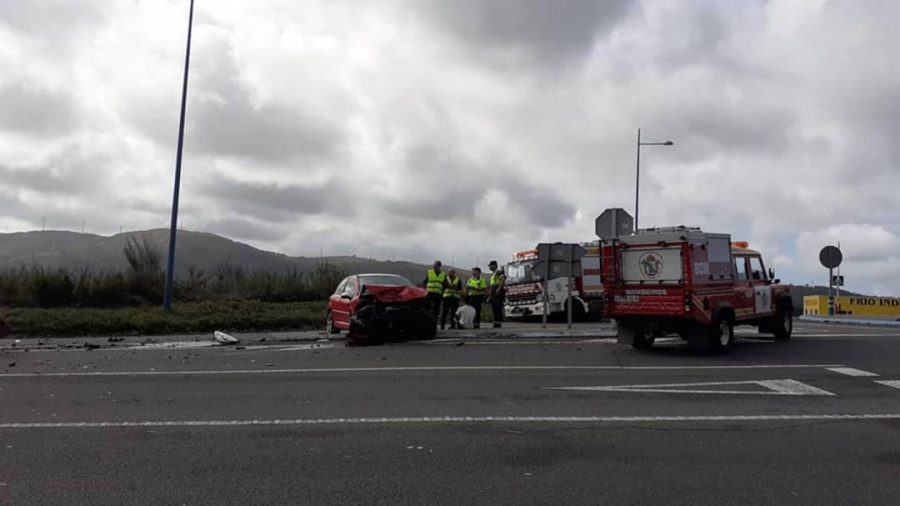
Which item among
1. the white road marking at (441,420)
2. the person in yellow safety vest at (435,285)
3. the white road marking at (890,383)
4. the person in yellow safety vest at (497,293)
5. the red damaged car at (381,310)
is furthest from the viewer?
the person in yellow safety vest at (497,293)

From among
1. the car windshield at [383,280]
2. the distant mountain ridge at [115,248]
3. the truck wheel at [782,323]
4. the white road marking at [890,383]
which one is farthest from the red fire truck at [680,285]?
the distant mountain ridge at [115,248]

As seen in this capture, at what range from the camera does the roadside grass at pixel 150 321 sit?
21359 millimetres

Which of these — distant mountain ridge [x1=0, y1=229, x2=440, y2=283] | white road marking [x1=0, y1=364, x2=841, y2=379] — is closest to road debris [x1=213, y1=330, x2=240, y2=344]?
white road marking [x1=0, y1=364, x2=841, y2=379]

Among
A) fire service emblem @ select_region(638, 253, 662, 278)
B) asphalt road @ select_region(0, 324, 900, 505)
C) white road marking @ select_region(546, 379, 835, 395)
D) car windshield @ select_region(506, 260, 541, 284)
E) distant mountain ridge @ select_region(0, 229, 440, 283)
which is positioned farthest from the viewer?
distant mountain ridge @ select_region(0, 229, 440, 283)

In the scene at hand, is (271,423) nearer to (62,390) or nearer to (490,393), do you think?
(490,393)

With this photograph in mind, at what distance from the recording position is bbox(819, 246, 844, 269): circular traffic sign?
94.0 ft

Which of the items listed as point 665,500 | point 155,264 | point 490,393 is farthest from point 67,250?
point 665,500

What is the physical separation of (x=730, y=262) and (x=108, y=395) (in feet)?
39.8

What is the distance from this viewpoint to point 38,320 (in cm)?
2175

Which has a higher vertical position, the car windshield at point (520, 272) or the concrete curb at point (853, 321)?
the car windshield at point (520, 272)

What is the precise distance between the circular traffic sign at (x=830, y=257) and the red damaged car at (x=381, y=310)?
1742 centimetres

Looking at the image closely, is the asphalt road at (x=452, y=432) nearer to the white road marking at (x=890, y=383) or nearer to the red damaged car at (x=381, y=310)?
the white road marking at (x=890, y=383)

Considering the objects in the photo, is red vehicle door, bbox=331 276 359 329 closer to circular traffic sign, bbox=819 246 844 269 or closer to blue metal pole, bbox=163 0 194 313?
blue metal pole, bbox=163 0 194 313

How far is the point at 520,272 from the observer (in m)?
26.9
